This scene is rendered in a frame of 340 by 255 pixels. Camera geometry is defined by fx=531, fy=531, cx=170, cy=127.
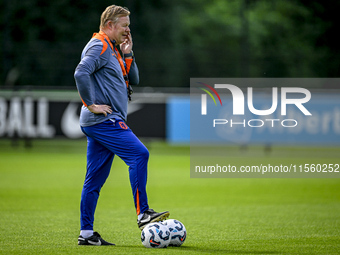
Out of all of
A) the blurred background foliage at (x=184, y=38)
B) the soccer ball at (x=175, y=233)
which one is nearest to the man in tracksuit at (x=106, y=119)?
the soccer ball at (x=175, y=233)

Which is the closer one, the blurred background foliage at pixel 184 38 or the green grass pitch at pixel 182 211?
the green grass pitch at pixel 182 211

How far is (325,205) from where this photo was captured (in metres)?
7.57

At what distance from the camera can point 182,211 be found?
7.04 m

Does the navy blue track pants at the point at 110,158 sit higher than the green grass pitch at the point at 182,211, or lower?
higher

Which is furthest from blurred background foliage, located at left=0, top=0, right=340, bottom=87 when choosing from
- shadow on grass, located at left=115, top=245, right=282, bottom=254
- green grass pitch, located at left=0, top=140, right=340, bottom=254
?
shadow on grass, located at left=115, top=245, right=282, bottom=254

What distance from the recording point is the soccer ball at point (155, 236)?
4617 mm

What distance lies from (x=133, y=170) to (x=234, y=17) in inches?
855

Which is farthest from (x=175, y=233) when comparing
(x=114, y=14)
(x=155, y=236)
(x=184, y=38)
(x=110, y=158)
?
(x=184, y=38)

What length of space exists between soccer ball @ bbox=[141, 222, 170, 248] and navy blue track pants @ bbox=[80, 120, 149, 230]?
0.18 meters

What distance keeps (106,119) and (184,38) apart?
21879mm

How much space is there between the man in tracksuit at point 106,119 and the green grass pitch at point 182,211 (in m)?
0.40

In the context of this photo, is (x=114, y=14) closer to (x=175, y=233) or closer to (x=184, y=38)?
(x=175, y=233)

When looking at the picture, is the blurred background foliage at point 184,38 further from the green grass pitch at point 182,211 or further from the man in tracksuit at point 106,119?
the man in tracksuit at point 106,119

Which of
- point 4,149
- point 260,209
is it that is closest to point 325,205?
point 260,209
